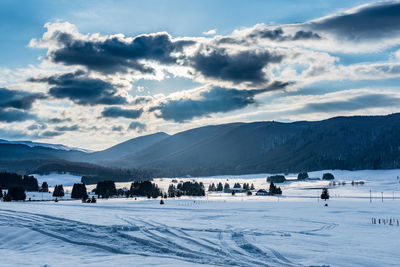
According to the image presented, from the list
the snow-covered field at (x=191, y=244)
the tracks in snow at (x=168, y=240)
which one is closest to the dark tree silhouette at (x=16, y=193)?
the tracks in snow at (x=168, y=240)

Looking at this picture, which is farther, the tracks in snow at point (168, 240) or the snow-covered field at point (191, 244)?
the tracks in snow at point (168, 240)

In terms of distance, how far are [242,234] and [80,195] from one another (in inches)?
5658

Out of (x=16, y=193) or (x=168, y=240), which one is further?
(x=16, y=193)

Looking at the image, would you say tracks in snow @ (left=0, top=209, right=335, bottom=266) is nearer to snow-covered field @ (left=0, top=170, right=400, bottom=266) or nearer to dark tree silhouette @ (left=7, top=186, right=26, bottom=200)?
snow-covered field @ (left=0, top=170, right=400, bottom=266)

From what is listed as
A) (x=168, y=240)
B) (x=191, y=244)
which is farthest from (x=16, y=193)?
(x=191, y=244)

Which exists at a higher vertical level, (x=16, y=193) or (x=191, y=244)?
(x=191, y=244)

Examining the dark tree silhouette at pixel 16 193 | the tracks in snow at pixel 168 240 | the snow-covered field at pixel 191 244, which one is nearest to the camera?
the snow-covered field at pixel 191 244

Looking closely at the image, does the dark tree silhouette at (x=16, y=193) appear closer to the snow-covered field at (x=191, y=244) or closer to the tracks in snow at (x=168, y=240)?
the tracks in snow at (x=168, y=240)

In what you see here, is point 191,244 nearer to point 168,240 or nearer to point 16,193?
point 168,240

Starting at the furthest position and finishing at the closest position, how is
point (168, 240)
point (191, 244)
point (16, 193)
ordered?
point (16, 193) < point (168, 240) < point (191, 244)

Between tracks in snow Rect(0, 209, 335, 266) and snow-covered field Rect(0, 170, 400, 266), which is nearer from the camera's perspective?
snow-covered field Rect(0, 170, 400, 266)

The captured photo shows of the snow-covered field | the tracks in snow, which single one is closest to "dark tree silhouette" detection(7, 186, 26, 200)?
the tracks in snow

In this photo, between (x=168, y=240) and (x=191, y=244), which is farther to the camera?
(x=168, y=240)

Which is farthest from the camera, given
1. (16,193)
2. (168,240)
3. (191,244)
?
(16,193)
